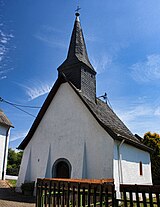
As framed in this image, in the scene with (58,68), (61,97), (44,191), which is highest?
(58,68)

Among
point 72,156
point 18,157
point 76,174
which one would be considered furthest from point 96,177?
point 18,157

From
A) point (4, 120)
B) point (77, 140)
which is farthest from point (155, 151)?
point (4, 120)

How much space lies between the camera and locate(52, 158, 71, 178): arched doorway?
12.4m

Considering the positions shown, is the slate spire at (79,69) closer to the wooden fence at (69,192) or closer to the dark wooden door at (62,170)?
the dark wooden door at (62,170)

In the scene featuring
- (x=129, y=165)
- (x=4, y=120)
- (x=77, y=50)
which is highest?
(x=77, y=50)

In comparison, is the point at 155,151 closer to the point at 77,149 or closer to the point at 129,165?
the point at 129,165

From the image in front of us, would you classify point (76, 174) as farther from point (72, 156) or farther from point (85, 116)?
point (85, 116)

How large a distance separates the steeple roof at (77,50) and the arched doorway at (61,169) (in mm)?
6713

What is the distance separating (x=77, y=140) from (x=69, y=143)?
60cm

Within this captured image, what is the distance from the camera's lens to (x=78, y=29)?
57.6 feet

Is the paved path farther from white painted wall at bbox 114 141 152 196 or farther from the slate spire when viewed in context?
the slate spire

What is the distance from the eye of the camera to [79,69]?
14414 mm

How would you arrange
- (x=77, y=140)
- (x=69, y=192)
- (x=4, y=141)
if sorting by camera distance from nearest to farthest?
1. (x=69, y=192)
2. (x=77, y=140)
3. (x=4, y=141)

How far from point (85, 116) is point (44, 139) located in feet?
→ 11.3
